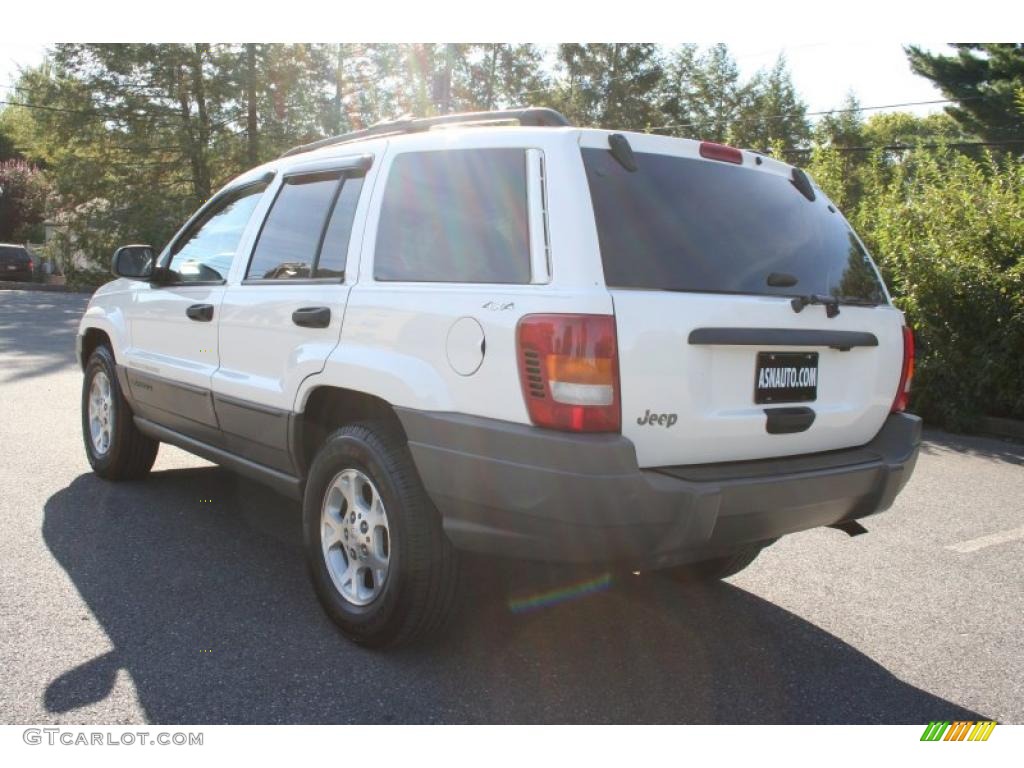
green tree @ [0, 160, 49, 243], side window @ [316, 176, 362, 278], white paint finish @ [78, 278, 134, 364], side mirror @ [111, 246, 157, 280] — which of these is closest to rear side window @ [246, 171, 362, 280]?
side window @ [316, 176, 362, 278]

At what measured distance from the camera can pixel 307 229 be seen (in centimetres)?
379

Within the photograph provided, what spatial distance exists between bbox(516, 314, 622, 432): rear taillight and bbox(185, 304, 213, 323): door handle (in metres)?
2.20

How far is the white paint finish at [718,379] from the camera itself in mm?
2688

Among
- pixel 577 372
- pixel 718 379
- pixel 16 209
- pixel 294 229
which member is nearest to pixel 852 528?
pixel 718 379

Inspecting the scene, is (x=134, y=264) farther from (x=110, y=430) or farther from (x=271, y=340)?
(x=271, y=340)

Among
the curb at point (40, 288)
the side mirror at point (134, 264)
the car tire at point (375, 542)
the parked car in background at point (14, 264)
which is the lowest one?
the curb at point (40, 288)

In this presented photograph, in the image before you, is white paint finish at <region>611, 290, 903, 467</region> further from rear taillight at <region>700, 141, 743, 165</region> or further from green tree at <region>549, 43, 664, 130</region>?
green tree at <region>549, 43, 664, 130</region>

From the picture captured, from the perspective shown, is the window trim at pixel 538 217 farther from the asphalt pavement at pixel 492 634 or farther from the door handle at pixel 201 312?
the door handle at pixel 201 312

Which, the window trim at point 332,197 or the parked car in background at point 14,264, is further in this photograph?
the parked car in background at point 14,264

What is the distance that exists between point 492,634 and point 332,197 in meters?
1.86

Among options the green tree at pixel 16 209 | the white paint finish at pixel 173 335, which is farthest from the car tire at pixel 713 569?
the green tree at pixel 16 209

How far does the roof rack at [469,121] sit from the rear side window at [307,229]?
0.29m
